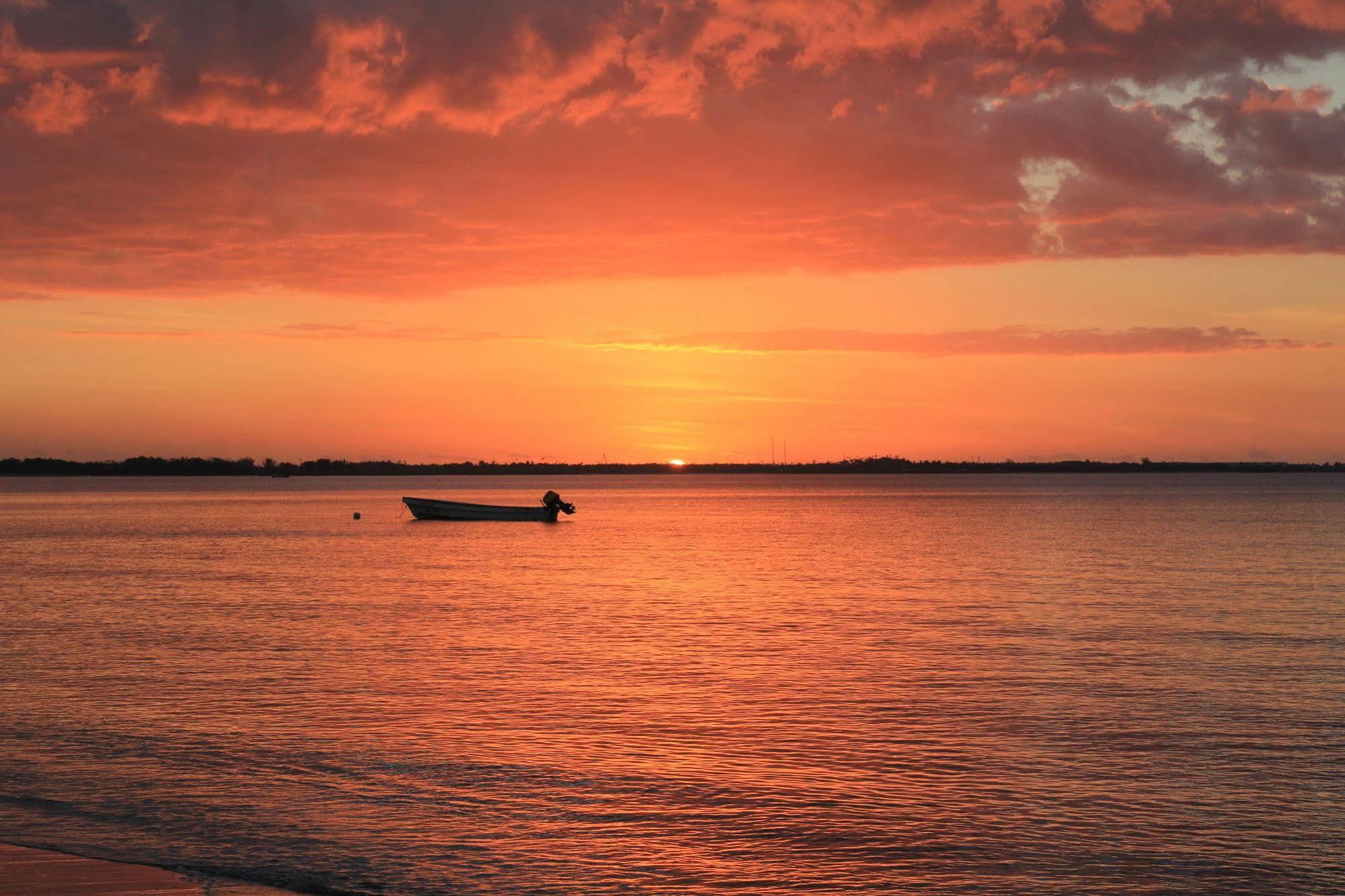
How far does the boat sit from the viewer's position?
114m

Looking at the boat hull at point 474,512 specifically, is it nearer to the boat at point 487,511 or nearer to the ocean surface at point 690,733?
the boat at point 487,511

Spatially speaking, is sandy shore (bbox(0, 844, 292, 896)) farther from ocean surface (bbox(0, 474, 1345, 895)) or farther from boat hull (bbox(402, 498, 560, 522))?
boat hull (bbox(402, 498, 560, 522))

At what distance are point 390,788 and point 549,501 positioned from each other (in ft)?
314

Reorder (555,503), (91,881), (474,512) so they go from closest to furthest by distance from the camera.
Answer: (91,881) < (555,503) < (474,512)

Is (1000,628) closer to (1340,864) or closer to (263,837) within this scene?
(1340,864)

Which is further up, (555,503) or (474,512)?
(555,503)

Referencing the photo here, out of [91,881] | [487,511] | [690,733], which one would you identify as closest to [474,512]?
[487,511]

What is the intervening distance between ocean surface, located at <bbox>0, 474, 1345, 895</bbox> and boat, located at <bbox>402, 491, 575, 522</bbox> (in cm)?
6219

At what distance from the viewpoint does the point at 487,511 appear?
117625 millimetres

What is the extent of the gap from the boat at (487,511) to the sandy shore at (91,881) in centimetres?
9820

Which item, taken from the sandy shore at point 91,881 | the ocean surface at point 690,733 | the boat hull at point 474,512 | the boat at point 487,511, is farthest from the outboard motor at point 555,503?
the sandy shore at point 91,881

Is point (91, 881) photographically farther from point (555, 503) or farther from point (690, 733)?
point (555, 503)

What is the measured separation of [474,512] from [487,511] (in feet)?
7.28

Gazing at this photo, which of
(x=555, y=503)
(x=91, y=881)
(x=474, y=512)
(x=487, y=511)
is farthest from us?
(x=474, y=512)
